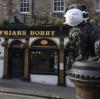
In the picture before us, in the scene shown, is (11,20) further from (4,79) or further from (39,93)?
(39,93)

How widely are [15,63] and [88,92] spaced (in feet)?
72.2

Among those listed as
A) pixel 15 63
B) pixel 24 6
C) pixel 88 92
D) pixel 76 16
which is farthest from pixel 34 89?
pixel 76 16

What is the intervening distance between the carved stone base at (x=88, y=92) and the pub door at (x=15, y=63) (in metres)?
21.5

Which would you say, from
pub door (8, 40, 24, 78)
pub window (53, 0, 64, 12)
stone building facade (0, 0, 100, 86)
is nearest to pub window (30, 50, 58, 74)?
stone building facade (0, 0, 100, 86)

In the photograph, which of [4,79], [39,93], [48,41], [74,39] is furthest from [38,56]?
[74,39]

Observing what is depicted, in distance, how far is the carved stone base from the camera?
2.92 metres

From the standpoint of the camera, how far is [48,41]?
23703 mm

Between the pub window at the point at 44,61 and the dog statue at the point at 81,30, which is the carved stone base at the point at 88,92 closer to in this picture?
the dog statue at the point at 81,30

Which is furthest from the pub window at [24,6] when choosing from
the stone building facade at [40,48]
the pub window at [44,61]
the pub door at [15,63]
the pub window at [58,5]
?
the pub window at [44,61]

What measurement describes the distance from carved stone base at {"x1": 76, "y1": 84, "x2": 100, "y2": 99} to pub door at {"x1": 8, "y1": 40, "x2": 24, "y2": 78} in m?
21.5

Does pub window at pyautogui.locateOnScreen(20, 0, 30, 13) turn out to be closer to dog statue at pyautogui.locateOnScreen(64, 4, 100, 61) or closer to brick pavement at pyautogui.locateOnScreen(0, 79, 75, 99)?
brick pavement at pyautogui.locateOnScreen(0, 79, 75, 99)

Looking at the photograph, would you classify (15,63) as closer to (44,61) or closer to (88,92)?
(44,61)

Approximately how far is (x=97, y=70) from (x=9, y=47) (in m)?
21.7

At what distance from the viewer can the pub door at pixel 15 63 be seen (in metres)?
24.5
